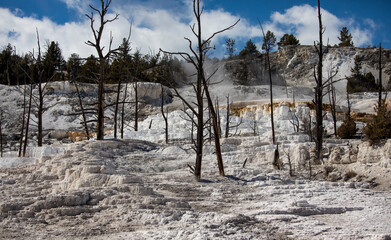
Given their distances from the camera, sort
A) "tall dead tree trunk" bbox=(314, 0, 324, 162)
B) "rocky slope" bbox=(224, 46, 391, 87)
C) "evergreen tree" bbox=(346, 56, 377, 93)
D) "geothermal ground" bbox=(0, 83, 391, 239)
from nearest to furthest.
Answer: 1. "geothermal ground" bbox=(0, 83, 391, 239)
2. "tall dead tree trunk" bbox=(314, 0, 324, 162)
3. "evergreen tree" bbox=(346, 56, 377, 93)
4. "rocky slope" bbox=(224, 46, 391, 87)

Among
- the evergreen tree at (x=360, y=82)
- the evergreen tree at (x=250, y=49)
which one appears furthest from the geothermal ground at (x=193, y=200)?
the evergreen tree at (x=250, y=49)

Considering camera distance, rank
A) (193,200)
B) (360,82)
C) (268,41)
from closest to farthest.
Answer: (193,200)
(268,41)
(360,82)

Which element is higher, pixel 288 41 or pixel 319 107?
pixel 288 41

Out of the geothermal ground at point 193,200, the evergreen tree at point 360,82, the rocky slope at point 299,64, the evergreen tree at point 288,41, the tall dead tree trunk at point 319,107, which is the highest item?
the evergreen tree at point 288,41

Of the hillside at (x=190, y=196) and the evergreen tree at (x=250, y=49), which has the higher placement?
the evergreen tree at (x=250, y=49)

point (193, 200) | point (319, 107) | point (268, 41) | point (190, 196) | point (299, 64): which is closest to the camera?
point (193, 200)

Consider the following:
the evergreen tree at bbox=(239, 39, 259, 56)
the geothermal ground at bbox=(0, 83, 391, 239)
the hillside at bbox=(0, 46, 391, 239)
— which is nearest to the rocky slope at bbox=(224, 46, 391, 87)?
the evergreen tree at bbox=(239, 39, 259, 56)

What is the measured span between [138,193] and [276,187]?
8.82 ft

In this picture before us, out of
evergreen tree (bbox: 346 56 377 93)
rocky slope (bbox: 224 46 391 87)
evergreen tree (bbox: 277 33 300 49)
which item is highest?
evergreen tree (bbox: 277 33 300 49)

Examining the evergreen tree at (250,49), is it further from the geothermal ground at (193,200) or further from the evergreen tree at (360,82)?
the geothermal ground at (193,200)

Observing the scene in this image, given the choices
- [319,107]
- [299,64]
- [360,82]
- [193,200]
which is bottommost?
[193,200]

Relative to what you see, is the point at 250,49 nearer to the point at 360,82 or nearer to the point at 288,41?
the point at 288,41

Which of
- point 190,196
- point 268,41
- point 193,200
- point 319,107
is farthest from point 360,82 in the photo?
point 193,200

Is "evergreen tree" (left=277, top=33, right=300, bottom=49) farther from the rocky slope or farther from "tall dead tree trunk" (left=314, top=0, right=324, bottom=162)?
"tall dead tree trunk" (left=314, top=0, right=324, bottom=162)
